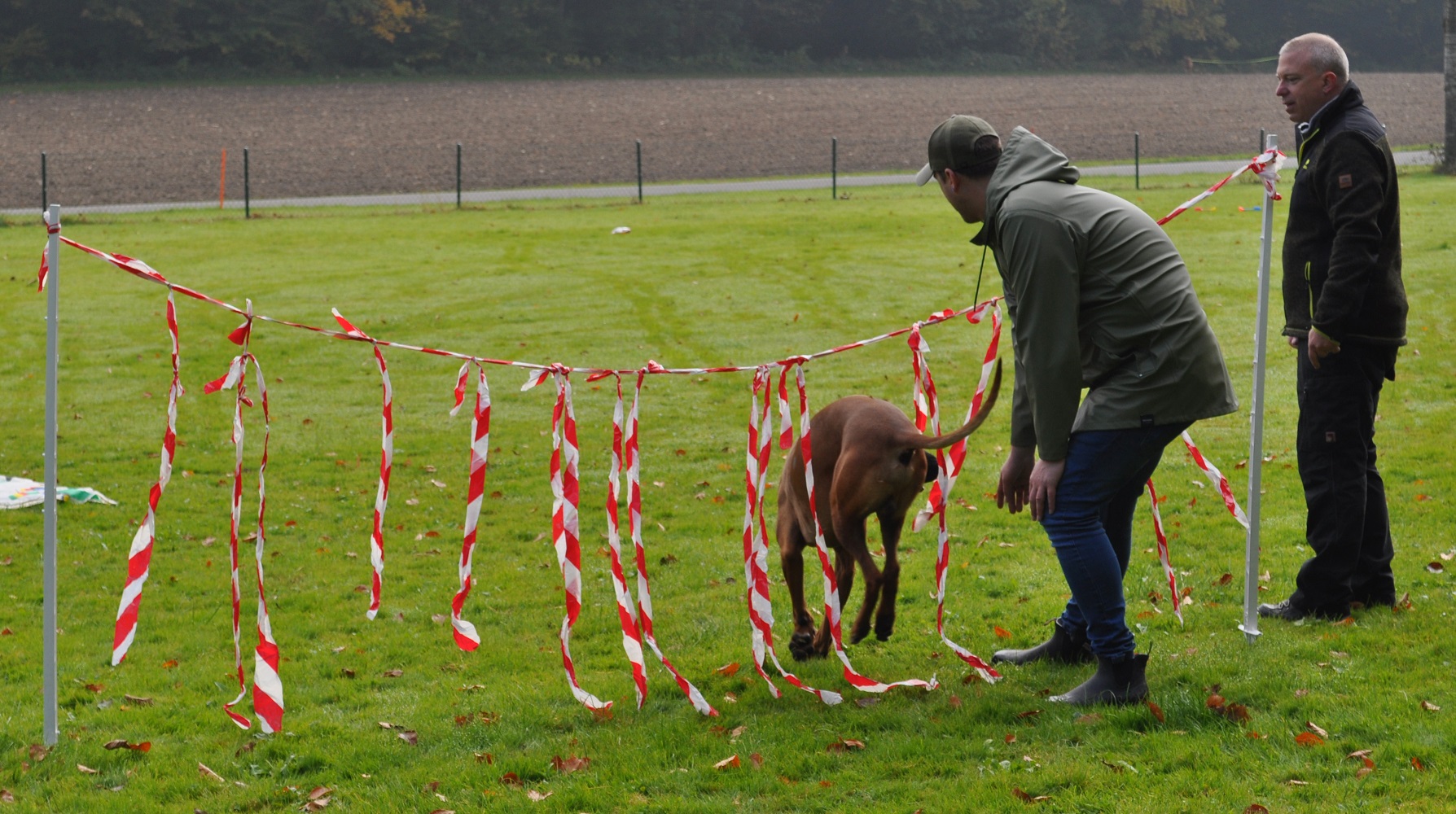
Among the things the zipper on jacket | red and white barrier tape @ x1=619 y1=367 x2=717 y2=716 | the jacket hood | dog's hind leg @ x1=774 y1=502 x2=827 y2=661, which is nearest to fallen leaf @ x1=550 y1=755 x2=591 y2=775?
red and white barrier tape @ x1=619 y1=367 x2=717 y2=716

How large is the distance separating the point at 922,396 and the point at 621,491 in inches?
154

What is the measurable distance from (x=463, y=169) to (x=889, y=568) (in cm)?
3357

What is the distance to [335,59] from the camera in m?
55.7

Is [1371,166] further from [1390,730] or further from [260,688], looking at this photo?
[260,688]

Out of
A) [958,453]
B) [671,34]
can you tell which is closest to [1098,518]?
→ [958,453]

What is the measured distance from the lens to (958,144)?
14.5 feet

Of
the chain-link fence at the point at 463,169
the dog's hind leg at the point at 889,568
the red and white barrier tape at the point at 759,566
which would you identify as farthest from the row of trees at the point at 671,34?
the dog's hind leg at the point at 889,568

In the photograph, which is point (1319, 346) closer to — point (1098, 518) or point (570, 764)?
point (1098, 518)

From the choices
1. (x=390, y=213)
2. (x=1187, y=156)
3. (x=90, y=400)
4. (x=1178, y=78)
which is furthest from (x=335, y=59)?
(x=90, y=400)

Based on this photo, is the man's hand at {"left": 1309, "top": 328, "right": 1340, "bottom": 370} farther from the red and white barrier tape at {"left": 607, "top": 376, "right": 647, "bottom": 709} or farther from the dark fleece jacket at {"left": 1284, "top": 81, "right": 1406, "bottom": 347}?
the red and white barrier tape at {"left": 607, "top": 376, "right": 647, "bottom": 709}

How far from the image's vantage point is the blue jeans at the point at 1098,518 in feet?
14.4

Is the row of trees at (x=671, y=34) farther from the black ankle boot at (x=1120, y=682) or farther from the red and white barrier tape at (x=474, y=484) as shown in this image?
the black ankle boot at (x=1120, y=682)

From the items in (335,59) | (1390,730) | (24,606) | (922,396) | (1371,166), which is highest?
(335,59)

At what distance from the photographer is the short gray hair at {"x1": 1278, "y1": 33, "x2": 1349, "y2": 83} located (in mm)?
5250
